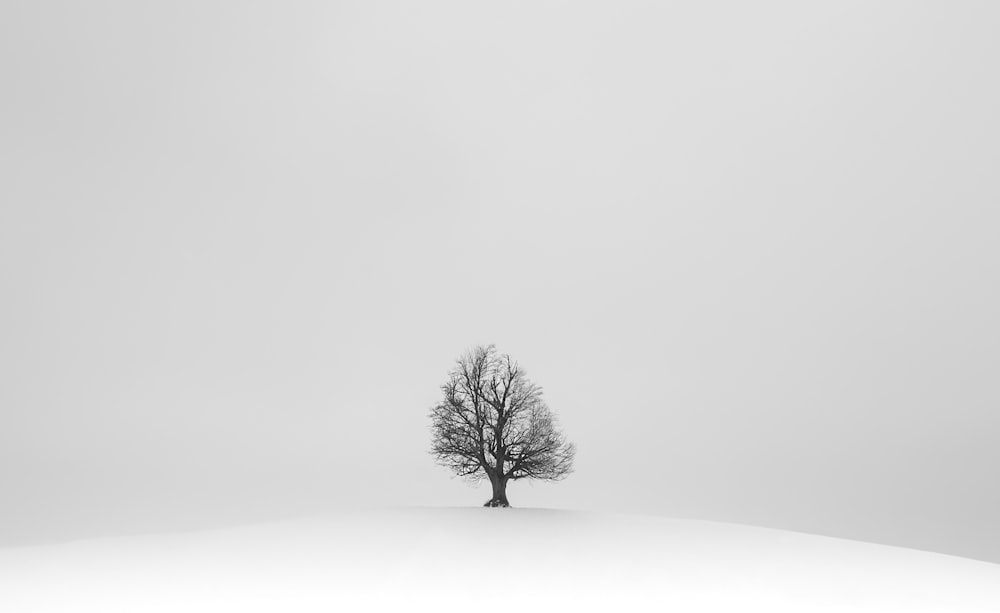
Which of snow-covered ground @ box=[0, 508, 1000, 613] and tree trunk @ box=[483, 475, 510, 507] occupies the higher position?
tree trunk @ box=[483, 475, 510, 507]

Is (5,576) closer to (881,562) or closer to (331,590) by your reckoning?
(331,590)

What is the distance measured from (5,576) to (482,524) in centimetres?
1414

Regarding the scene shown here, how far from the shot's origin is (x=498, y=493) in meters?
28.2

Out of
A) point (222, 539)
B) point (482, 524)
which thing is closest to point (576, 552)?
point (482, 524)

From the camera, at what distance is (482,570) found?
2084 cm

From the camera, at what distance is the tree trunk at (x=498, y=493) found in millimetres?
28062

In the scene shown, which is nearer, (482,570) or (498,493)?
(482,570)

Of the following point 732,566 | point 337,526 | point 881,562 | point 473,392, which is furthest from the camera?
point 473,392

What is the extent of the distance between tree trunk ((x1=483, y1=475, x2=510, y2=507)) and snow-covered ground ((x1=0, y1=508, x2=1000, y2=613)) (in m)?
0.95

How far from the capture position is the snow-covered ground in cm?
1830

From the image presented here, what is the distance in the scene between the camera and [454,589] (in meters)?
19.2

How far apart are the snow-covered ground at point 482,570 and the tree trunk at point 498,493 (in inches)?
37.3

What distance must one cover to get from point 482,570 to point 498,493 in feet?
24.2

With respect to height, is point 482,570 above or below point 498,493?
below
